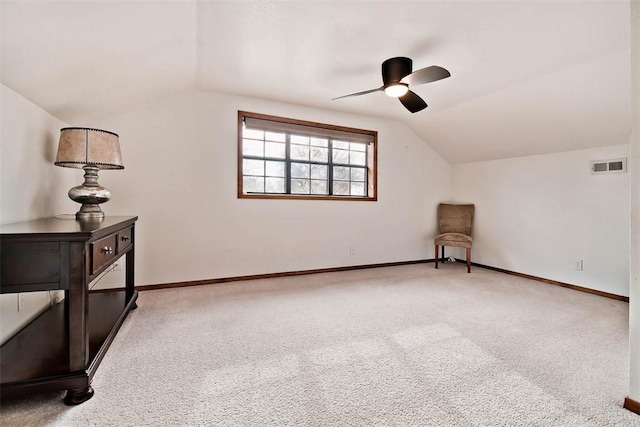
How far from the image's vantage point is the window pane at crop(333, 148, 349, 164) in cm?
421

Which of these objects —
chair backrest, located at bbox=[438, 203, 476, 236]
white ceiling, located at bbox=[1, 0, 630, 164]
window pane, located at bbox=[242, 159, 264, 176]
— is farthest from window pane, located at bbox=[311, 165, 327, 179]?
A: chair backrest, located at bbox=[438, 203, 476, 236]

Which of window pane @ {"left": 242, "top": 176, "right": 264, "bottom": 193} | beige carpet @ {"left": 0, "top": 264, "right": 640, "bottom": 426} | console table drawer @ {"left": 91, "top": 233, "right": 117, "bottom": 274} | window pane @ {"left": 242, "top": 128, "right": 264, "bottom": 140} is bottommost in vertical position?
beige carpet @ {"left": 0, "top": 264, "right": 640, "bottom": 426}

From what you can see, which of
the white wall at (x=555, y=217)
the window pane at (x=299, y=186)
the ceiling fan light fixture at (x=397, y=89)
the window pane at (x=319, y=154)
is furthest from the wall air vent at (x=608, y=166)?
the window pane at (x=299, y=186)

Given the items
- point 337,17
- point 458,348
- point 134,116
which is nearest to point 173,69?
point 134,116

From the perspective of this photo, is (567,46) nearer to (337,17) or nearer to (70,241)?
(337,17)

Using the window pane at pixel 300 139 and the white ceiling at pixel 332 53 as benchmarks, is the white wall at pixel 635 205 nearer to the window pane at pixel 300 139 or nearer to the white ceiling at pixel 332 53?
the white ceiling at pixel 332 53

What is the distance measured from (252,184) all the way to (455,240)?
2.93 metres

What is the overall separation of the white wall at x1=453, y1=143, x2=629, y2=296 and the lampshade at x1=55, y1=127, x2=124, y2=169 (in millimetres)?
4610

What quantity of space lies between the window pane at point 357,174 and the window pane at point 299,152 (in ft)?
2.52

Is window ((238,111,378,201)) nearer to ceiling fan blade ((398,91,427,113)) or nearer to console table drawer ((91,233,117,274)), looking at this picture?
ceiling fan blade ((398,91,427,113))

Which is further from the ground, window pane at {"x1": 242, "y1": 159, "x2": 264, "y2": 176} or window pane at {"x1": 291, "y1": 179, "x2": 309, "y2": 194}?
window pane at {"x1": 242, "y1": 159, "x2": 264, "y2": 176}

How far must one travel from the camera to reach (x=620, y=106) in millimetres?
2602

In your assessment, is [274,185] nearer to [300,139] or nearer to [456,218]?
[300,139]

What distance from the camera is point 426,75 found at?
220cm
